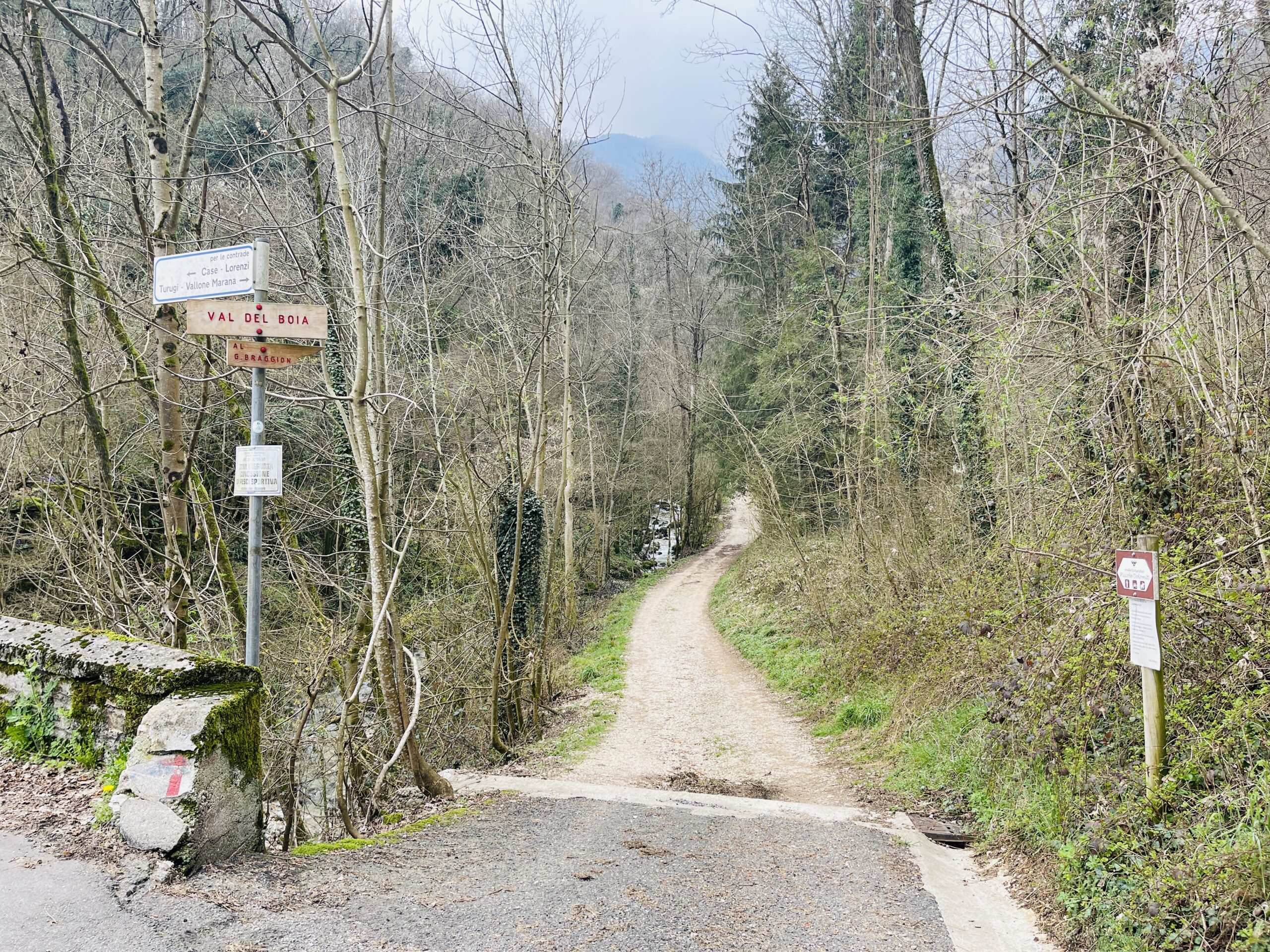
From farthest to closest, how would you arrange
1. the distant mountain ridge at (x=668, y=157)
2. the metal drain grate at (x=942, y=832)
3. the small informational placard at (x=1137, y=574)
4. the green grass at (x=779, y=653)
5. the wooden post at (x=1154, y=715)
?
the distant mountain ridge at (x=668, y=157)
the green grass at (x=779, y=653)
the metal drain grate at (x=942, y=832)
the wooden post at (x=1154, y=715)
the small informational placard at (x=1137, y=574)

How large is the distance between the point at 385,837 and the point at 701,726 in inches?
255

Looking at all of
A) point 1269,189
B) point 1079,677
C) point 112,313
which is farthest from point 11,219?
point 1269,189

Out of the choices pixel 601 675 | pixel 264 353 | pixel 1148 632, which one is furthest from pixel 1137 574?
pixel 601 675

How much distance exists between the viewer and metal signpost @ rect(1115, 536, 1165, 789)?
416 cm

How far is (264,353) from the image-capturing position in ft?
15.0

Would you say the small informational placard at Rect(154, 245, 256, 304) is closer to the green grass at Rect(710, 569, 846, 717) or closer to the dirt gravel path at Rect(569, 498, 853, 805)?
the dirt gravel path at Rect(569, 498, 853, 805)

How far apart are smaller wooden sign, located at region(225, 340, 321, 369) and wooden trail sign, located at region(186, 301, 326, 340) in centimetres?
6

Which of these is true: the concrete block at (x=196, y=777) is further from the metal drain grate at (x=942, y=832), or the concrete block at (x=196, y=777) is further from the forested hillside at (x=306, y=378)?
the metal drain grate at (x=942, y=832)

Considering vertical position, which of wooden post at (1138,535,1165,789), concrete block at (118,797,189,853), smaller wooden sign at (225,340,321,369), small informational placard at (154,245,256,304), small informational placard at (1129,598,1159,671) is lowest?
concrete block at (118,797,189,853)

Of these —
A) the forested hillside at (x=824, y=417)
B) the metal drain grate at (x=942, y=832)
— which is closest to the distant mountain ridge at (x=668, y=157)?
the forested hillside at (x=824, y=417)

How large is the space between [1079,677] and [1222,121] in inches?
147

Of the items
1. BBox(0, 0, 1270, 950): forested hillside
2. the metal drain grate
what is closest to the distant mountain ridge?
BBox(0, 0, 1270, 950): forested hillside

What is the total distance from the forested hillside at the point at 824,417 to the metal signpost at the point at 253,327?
64 centimetres

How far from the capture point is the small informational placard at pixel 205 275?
4.48 metres
